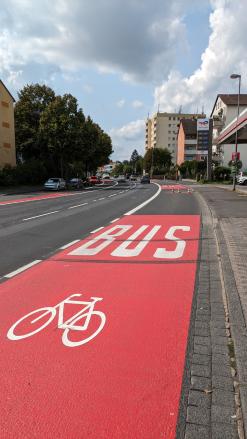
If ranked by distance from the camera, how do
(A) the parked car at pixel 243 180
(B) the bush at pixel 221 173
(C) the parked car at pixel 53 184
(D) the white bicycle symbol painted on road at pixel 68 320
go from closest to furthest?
(D) the white bicycle symbol painted on road at pixel 68 320
(C) the parked car at pixel 53 184
(A) the parked car at pixel 243 180
(B) the bush at pixel 221 173

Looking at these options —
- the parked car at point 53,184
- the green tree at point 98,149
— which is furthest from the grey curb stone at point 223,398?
the green tree at point 98,149

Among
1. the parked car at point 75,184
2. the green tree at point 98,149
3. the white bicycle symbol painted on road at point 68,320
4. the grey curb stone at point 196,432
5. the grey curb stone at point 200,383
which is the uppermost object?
the green tree at point 98,149

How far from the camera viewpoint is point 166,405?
3082 millimetres

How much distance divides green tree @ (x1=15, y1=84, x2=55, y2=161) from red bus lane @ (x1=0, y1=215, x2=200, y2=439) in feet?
165

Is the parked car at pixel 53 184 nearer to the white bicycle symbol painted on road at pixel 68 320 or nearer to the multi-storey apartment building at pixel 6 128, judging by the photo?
the multi-storey apartment building at pixel 6 128

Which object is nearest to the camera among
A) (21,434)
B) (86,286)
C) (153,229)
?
(21,434)

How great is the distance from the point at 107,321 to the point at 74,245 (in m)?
5.41

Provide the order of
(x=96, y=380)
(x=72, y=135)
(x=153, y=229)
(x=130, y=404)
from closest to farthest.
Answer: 1. (x=130, y=404)
2. (x=96, y=380)
3. (x=153, y=229)
4. (x=72, y=135)

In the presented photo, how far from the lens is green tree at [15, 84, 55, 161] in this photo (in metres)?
55.4

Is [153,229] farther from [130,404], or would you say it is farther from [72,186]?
[72,186]

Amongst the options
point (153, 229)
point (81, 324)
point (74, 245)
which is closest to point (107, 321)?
point (81, 324)

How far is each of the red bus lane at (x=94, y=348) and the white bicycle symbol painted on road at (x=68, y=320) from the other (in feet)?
0.04

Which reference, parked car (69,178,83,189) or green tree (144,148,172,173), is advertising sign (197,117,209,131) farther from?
green tree (144,148,172,173)

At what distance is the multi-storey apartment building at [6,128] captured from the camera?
49.5m
